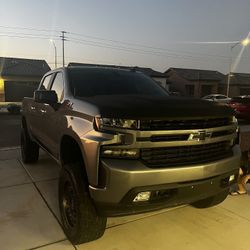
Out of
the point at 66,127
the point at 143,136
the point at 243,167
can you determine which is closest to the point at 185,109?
the point at 143,136

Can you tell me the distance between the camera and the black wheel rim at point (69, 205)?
3109 mm

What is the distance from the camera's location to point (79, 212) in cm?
288

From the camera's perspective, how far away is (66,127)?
3.36 metres

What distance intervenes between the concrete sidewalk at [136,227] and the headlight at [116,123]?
4.34 ft

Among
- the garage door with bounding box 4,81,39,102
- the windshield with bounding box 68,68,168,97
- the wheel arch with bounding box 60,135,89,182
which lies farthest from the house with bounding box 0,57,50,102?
the wheel arch with bounding box 60,135,89,182

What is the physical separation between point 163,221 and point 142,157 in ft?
4.70

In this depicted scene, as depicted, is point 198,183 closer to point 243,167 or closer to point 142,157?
point 142,157

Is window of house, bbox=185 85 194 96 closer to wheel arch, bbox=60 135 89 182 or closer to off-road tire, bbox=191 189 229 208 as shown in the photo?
off-road tire, bbox=191 189 229 208

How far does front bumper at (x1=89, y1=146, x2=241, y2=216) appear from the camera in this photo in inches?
98.8

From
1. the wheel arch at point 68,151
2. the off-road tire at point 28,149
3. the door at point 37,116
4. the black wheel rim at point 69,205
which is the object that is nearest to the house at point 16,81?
the off-road tire at point 28,149

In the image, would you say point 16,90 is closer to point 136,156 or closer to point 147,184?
point 136,156

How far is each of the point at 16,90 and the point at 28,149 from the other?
25.9 metres

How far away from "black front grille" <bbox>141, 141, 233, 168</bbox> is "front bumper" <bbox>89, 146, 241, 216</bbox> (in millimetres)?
73

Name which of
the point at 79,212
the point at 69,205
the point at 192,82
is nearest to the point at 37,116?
the point at 69,205
